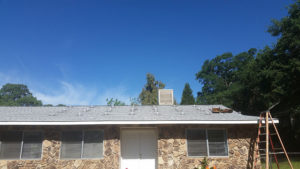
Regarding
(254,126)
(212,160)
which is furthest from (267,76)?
(212,160)

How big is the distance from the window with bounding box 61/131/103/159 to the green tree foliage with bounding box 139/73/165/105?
26.8 meters

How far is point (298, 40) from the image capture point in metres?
13.2

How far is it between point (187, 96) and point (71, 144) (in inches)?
1001

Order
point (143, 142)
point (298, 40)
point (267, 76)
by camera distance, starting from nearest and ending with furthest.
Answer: point (143, 142)
point (298, 40)
point (267, 76)

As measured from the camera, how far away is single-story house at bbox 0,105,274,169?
7383mm

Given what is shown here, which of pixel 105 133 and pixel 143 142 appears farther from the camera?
pixel 143 142

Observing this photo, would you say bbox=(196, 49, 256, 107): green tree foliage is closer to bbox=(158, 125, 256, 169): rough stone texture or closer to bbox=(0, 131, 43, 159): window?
bbox=(158, 125, 256, 169): rough stone texture

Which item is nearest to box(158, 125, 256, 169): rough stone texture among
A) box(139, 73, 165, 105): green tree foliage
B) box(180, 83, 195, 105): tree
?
box(180, 83, 195, 105): tree

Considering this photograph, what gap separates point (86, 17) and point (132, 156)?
24.2 ft

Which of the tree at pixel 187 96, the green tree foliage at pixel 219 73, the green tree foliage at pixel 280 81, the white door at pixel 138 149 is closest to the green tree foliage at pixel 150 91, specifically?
the tree at pixel 187 96

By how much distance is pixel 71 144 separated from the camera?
7.61 m

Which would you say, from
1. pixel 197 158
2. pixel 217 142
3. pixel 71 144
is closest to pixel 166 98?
pixel 217 142

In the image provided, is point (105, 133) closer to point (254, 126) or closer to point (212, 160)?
point (212, 160)

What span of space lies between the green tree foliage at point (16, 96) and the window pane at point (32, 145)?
182 feet
